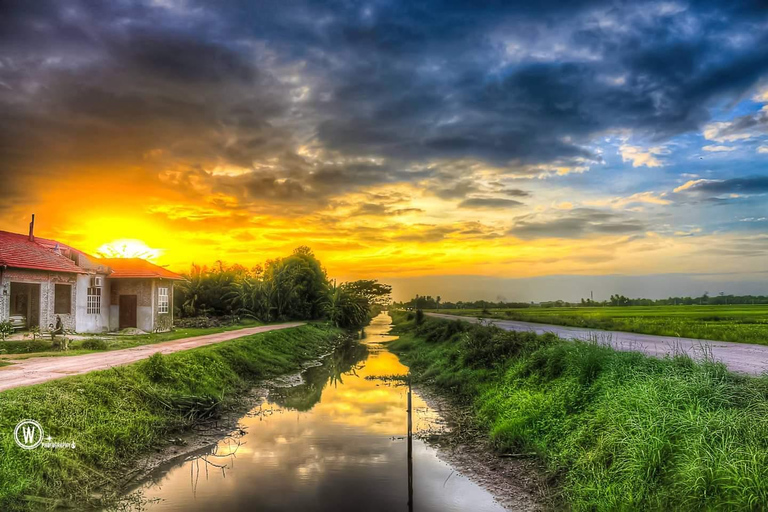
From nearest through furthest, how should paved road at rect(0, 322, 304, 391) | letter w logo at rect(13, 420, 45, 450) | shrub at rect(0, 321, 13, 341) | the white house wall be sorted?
letter w logo at rect(13, 420, 45, 450)
paved road at rect(0, 322, 304, 391)
shrub at rect(0, 321, 13, 341)
the white house wall

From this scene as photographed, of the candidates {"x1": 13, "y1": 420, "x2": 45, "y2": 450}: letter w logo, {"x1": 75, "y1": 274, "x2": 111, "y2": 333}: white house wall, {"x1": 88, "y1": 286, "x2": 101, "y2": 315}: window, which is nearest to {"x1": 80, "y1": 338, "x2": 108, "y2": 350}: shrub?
{"x1": 75, "y1": 274, "x2": 111, "y2": 333}: white house wall

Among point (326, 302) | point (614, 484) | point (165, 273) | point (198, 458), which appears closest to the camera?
point (614, 484)

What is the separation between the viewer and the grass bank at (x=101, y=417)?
21.5 ft

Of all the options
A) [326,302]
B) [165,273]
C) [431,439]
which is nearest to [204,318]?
[165,273]

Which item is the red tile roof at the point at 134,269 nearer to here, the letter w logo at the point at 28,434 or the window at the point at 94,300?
the window at the point at 94,300

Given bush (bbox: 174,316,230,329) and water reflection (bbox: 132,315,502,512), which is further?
bush (bbox: 174,316,230,329)

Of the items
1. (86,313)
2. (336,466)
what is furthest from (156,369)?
(86,313)

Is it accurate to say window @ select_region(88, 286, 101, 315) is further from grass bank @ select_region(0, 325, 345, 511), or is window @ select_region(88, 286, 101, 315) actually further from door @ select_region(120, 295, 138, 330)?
grass bank @ select_region(0, 325, 345, 511)

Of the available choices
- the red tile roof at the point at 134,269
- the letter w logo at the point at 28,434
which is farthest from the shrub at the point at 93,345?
the letter w logo at the point at 28,434

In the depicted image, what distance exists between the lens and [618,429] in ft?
22.6

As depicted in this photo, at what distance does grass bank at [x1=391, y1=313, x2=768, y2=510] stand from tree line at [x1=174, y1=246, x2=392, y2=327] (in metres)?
29.6

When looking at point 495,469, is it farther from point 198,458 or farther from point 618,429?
point 198,458

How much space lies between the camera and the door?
26.1 m

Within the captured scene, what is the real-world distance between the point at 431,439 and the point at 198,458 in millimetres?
4738
